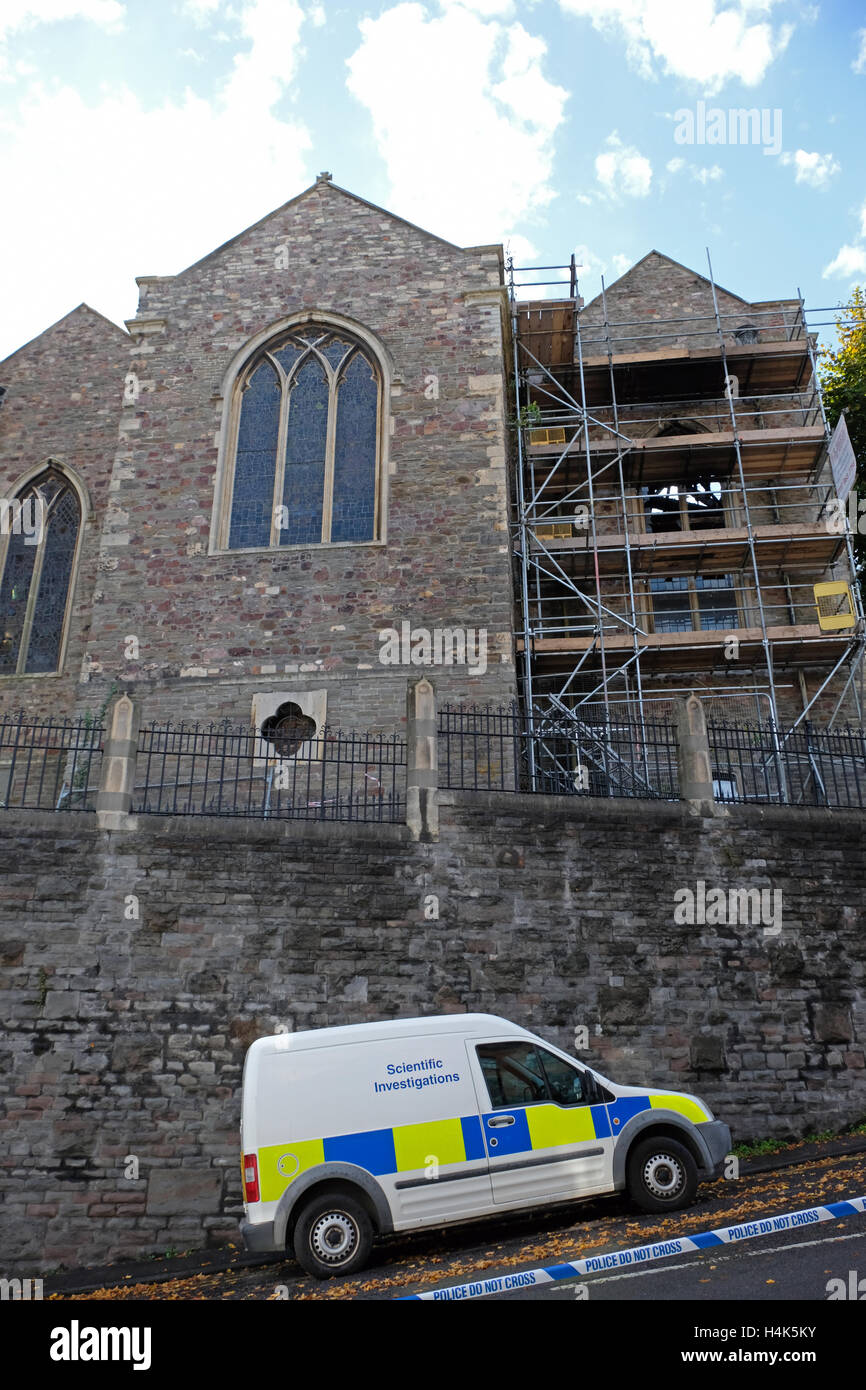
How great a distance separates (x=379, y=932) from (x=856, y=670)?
10.8 metres

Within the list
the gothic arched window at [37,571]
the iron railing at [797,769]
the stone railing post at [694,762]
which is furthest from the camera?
the gothic arched window at [37,571]

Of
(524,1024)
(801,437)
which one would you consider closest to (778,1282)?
(524,1024)

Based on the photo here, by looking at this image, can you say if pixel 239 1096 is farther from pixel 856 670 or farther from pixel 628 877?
pixel 856 670

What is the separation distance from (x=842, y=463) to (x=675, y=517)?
3472 mm

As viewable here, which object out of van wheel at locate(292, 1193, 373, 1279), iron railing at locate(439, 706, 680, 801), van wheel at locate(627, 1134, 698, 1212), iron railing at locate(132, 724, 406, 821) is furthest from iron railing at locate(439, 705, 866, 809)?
van wheel at locate(292, 1193, 373, 1279)

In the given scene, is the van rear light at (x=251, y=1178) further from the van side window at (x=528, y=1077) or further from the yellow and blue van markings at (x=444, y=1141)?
the van side window at (x=528, y=1077)

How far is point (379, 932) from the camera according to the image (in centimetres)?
1043

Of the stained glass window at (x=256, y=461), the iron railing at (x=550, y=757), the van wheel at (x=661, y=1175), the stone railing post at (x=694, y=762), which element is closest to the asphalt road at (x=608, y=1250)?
the van wheel at (x=661, y=1175)

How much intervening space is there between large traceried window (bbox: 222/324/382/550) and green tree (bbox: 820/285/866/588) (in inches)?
414

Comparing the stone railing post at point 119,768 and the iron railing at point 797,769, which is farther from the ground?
the iron railing at point 797,769

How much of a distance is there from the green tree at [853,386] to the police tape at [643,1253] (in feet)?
53.3

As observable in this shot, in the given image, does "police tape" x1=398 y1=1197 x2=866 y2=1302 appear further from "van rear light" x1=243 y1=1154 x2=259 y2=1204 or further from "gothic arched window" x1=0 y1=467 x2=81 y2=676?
"gothic arched window" x1=0 y1=467 x2=81 y2=676

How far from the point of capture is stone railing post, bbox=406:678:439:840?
1095 centimetres

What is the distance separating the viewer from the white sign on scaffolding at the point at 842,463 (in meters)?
17.7
